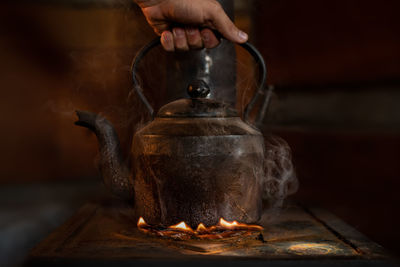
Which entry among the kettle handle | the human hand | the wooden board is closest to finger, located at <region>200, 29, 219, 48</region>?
the human hand

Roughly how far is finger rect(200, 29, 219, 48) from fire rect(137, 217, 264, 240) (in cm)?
64

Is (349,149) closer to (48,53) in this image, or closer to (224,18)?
(224,18)

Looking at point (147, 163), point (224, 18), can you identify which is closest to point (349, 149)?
point (224, 18)

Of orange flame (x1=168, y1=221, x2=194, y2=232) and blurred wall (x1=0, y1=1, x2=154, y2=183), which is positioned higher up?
blurred wall (x1=0, y1=1, x2=154, y2=183)

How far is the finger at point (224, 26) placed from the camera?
1404 millimetres

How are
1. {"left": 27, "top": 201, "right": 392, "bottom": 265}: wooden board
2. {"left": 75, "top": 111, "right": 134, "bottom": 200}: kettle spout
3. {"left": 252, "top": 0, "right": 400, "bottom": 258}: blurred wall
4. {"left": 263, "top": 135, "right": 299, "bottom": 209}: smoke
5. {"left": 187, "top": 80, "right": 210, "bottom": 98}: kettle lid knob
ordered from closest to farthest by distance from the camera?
1. {"left": 27, "top": 201, "right": 392, "bottom": 265}: wooden board
2. {"left": 187, "top": 80, "right": 210, "bottom": 98}: kettle lid knob
3. {"left": 75, "top": 111, "right": 134, "bottom": 200}: kettle spout
4. {"left": 252, "top": 0, "right": 400, "bottom": 258}: blurred wall
5. {"left": 263, "top": 135, "right": 299, "bottom": 209}: smoke

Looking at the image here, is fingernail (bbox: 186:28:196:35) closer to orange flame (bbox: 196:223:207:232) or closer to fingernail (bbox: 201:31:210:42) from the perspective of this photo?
fingernail (bbox: 201:31:210:42)

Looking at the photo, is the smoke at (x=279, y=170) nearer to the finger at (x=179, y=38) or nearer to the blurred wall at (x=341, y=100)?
the blurred wall at (x=341, y=100)

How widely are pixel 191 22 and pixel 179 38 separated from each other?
71mm

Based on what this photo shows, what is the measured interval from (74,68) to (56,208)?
2.82 ft

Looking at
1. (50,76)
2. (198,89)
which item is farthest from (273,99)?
(50,76)

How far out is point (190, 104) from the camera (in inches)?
52.6

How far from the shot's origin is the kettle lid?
1.32 m

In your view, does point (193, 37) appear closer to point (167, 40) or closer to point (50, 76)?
point (167, 40)
